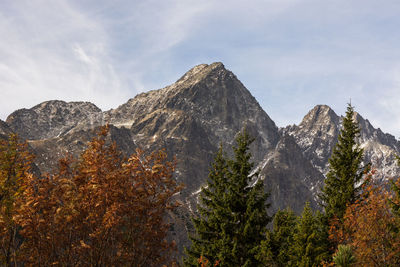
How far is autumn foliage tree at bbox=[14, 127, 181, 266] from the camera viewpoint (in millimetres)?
15750

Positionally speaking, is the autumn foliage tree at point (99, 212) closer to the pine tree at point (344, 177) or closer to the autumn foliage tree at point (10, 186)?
the autumn foliage tree at point (10, 186)

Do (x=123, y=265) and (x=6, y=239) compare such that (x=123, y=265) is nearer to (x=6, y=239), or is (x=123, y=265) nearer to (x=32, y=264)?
(x=32, y=264)

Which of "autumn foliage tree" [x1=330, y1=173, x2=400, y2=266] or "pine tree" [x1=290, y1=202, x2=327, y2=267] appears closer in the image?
"autumn foliage tree" [x1=330, y1=173, x2=400, y2=266]

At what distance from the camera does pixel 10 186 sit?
1848 cm

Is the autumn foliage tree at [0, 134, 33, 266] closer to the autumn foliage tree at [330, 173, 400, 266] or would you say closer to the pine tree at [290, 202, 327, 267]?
the autumn foliage tree at [330, 173, 400, 266]

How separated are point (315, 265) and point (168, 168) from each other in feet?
57.5

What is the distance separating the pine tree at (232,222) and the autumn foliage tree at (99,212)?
784 cm

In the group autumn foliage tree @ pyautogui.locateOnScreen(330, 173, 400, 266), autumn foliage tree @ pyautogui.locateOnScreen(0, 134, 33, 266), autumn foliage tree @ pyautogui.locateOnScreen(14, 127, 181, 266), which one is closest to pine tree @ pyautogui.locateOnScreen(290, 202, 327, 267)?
autumn foliage tree @ pyautogui.locateOnScreen(330, 173, 400, 266)

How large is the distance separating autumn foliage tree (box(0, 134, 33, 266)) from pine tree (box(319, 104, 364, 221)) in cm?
2668

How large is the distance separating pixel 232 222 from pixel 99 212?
11719mm

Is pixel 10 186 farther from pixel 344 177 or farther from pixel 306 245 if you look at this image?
pixel 344 177

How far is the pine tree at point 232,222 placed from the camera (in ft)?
79.5

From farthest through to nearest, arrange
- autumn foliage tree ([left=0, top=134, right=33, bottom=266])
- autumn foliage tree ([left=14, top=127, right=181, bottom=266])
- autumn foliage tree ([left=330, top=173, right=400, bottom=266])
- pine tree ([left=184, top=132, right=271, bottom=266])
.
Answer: pine tree ([left=184, top=132, right=271, bottom=266]), autumn foliage tree ([left=330, top=173, right=400, bottom=266]), autumn foliage tree ([left=0, top=134, right=33, bottom=266]), autumn foliage tree ([left=14, top=127, right=181, bottom=266])

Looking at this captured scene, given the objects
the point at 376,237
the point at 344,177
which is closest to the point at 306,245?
the point at 376,237
